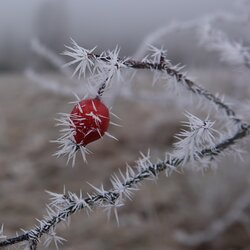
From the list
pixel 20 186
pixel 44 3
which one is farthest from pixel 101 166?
pixel 44 3

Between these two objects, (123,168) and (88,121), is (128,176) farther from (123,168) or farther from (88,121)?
(123,168)

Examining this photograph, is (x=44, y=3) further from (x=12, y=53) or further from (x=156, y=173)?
(x=156, y=173)

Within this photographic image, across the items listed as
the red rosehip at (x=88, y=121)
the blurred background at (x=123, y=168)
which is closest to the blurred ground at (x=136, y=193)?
the blurred background at (x=123, y=168)

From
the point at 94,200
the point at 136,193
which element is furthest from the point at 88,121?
the point at 136,193

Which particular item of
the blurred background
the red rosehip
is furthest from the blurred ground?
the red rosehip

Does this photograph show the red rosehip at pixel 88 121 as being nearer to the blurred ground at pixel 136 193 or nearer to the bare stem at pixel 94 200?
the bare stem at pixel 94 200
